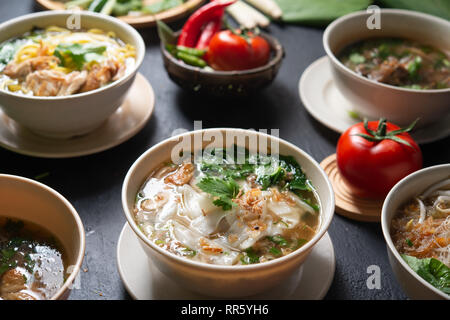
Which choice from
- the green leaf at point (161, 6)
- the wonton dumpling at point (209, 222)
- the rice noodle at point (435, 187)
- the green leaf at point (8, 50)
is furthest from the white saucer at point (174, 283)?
the green leaf at point (161, 6)

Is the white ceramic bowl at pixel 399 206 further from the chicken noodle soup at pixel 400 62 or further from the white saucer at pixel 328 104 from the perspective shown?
the chicken noodle soup at pixel 400 62

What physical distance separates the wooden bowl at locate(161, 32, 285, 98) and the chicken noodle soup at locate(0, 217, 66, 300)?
1217 mm

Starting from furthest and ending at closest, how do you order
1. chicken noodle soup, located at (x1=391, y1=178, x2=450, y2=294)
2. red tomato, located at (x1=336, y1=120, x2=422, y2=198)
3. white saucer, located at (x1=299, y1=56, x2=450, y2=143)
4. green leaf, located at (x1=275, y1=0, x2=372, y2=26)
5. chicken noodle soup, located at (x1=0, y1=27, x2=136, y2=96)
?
green leaf, located at (x1=275, y1=0, x2=372, y2=26) < white saucer, located at (x1=299, y1=56, x2=450, y2=143) < chicken noodle soup, located at (x1=0, y1=27, x2=136, y2=96) < red tomato, located at (x1=336, y1=120, x2=422, y2=198) < chicken noodle soup, located at (x1=391, y1=178, x2=450, y2=294)

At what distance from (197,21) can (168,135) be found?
83 cm

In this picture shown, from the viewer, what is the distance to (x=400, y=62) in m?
2.87

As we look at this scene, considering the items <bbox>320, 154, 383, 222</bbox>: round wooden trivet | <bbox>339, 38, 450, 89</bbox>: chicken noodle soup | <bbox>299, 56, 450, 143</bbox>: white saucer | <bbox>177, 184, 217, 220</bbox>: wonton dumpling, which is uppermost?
<bbox>177, 184, 217, 220</bbox>: wonton dumpling

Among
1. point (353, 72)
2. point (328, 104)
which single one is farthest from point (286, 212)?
point (328, 104)

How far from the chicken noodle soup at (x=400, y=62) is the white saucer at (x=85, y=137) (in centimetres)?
117

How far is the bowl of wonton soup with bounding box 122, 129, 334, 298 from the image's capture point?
1.66 m

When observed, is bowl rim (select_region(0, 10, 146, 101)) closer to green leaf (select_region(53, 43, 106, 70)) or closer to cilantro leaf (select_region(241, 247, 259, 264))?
green leaf (select_region(53, 43, 106, 70))

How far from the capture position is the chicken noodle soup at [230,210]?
177 centimetres

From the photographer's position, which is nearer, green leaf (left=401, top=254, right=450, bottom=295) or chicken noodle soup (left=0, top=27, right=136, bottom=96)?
green leaf (left=401, top=254, right=450, bottom=295)

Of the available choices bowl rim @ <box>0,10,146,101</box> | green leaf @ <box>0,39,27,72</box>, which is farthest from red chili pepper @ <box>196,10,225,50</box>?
green leaf @ <box>0,39,27,72</box>

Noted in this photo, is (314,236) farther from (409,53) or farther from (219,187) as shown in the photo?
(409,53)
